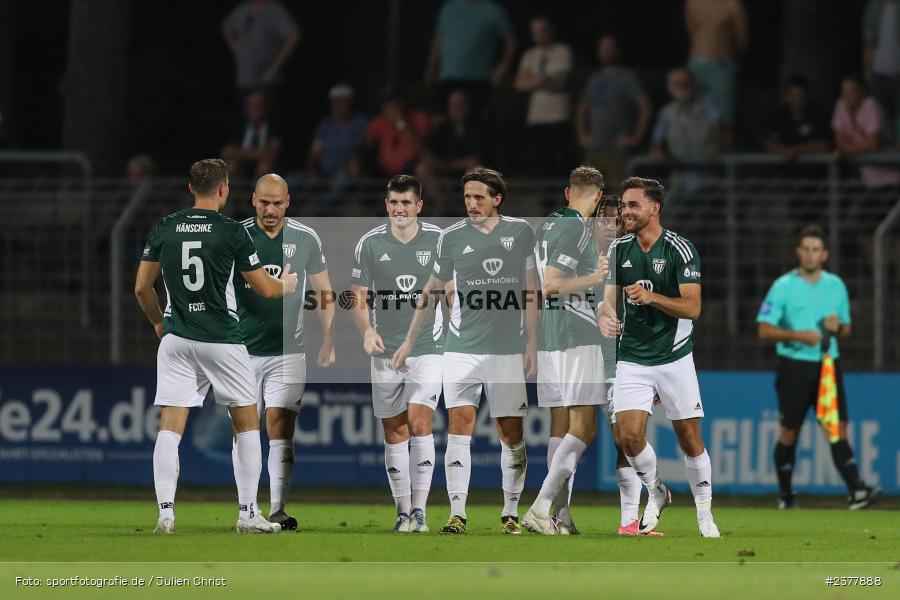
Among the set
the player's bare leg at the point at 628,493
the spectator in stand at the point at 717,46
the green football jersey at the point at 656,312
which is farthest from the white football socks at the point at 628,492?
the spectator in stand at the point at 717,46

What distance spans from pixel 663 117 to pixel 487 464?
4.52 metres

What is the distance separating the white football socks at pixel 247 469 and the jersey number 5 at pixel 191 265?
1.06 meters

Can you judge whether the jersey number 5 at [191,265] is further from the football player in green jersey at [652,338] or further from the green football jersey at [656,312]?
the green football jersey at [656,312]

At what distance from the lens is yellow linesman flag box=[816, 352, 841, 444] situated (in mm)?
A: 15352

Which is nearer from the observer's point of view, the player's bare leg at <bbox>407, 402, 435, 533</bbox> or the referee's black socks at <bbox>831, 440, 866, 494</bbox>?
the player's bare leg at <bbox>407, 402, 435, 533</bbox>

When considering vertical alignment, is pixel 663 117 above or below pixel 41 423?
above

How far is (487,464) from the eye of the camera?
17234 mm

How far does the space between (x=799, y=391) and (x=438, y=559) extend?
623cm

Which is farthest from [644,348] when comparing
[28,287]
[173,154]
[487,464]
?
[173,154]

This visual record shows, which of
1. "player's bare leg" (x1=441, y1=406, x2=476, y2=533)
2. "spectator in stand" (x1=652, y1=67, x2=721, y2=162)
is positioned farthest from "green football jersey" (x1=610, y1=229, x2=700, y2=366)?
"spectator in stand" (x1=652, y1=67, x2=721, y2=162)

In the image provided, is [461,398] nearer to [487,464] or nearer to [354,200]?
[487,464]

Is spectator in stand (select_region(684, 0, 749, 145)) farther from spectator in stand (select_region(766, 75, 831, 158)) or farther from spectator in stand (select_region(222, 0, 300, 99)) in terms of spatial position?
spectator in stand (select_region(222, 0, 300, 99))

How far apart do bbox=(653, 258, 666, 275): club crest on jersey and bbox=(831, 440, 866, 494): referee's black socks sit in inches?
181

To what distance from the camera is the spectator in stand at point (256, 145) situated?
1962cm
